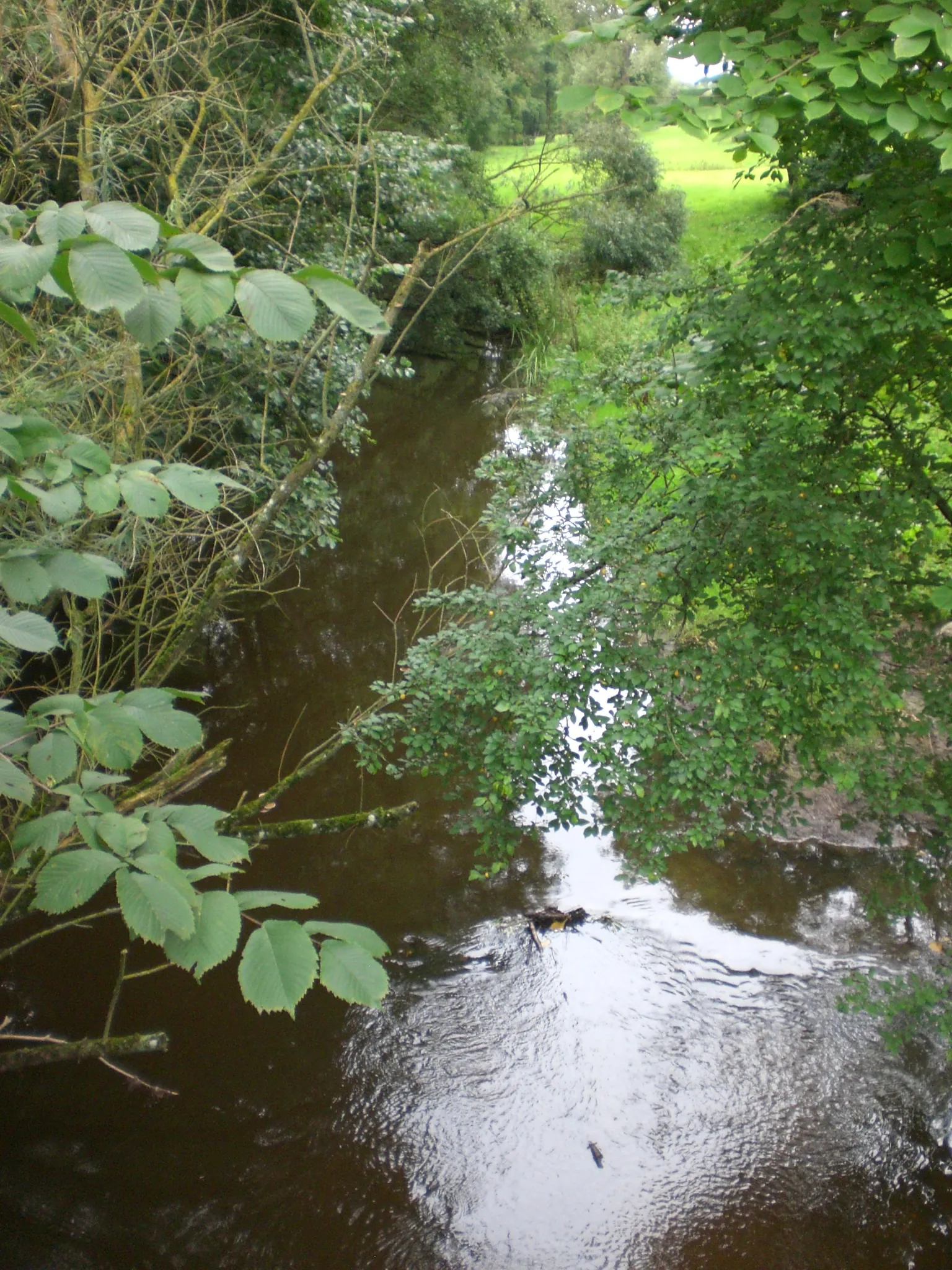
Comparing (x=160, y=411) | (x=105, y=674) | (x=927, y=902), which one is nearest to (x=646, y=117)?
(x=160, y=411)

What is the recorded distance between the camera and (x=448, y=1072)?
196 inches

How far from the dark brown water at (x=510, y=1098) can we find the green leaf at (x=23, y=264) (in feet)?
14.5

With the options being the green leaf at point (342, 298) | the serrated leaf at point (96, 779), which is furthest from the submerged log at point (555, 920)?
the green leaf at point (342, 298)

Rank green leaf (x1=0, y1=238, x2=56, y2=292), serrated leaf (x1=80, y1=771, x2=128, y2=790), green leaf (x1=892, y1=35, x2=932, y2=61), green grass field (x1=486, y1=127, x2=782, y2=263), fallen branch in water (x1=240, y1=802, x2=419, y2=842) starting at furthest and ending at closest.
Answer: green grass field (x1=486, y1=127, x2=782, y2=263), fallen branch in water (x1=240, y1=802, x2=419, y2=842), green leaf (x1=892, y1=35, x2=932, y2=61), serrated leaf (x1=80, y1=771, x2=128, y2=790), green leaf (x1=0, y1=238, x2=56, y2=292)

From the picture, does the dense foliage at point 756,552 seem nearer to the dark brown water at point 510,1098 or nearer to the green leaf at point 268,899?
the dark brown water at point 510,1098

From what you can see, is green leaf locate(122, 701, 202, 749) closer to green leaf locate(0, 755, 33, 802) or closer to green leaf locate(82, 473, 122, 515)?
green leaf locate(0, 755, 33, 802)

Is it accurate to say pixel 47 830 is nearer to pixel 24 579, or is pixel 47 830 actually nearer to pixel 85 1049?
pixel 24 579

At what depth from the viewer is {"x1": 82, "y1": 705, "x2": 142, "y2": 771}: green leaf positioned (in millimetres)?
1475

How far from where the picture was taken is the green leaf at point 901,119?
2.32 m

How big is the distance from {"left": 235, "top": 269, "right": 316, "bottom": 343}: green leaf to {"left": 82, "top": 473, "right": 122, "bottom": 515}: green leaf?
541 mm

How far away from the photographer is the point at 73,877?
125 cm

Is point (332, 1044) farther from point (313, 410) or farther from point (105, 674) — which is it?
point (313, 410)

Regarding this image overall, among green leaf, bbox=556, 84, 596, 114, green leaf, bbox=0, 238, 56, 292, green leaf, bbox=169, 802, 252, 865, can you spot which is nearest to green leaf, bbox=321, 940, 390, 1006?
green leaf, bbox=169, 802, 252, 865

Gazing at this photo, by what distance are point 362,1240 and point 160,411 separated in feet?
15.6
